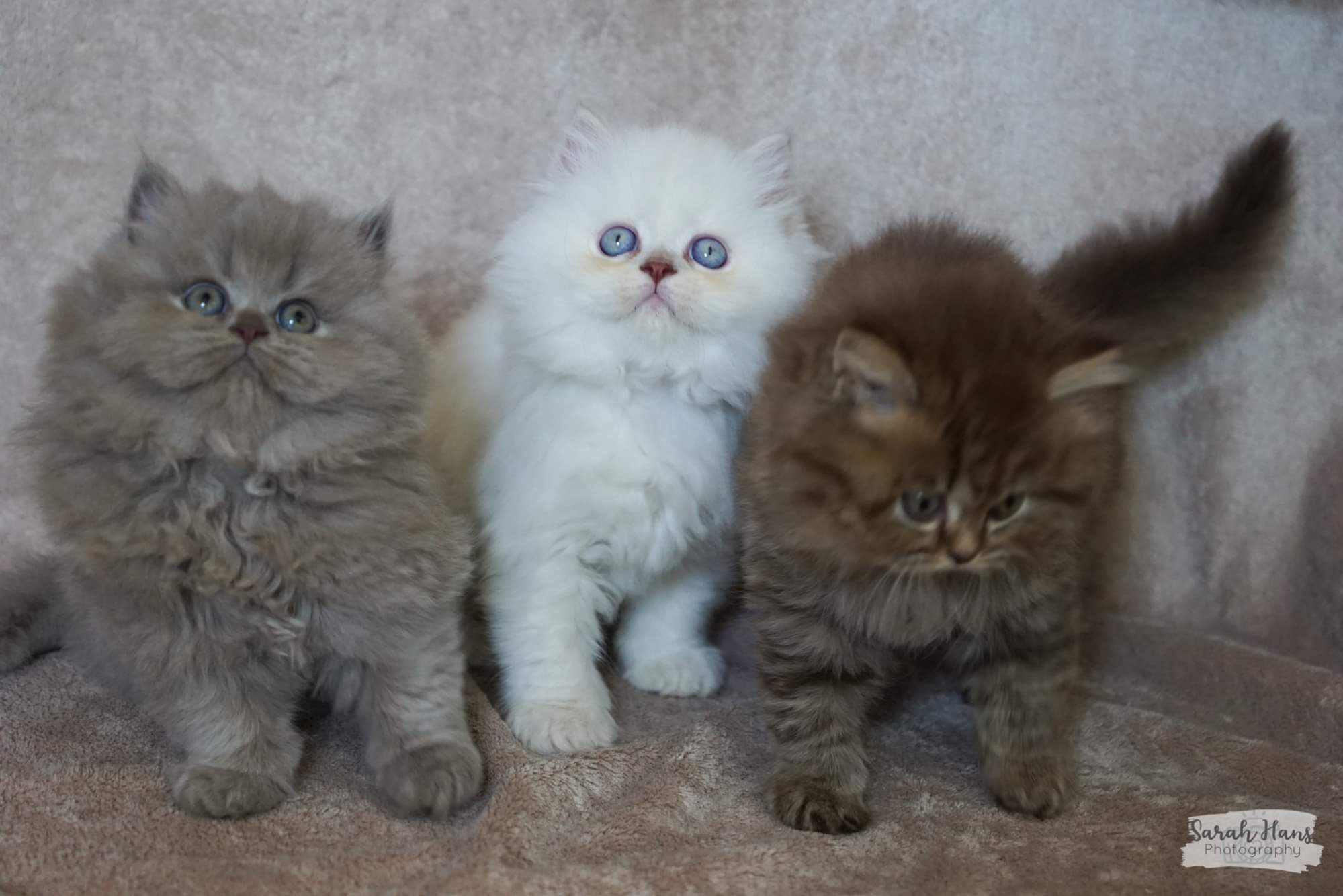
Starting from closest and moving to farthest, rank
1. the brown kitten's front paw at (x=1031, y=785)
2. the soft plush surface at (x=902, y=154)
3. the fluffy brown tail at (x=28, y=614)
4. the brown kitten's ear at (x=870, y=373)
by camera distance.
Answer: the brown kitten's ear at (x=870, y=373)
the brown kitten's front paw at (x=1031, y=785)
the fluffy brown tail at (x=28, y=614)
the soft plush surface at (x=902, y=154)

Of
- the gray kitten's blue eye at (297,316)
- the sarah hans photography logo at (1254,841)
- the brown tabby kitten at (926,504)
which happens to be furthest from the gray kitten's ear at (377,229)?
the sarah hans photography logo at (1254,841)

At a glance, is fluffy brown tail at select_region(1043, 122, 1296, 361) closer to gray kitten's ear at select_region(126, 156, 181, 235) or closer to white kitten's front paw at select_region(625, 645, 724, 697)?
white kitten's front paw at select_region(625, 645, 724, 697)

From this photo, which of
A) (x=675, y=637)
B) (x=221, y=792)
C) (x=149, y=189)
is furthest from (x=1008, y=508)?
(x=149, y=189)

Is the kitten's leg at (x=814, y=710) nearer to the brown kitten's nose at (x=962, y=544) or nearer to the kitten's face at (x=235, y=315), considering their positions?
the brown kitten's nose at (x=962, y=544)

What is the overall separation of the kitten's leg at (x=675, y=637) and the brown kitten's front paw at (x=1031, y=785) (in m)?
0.53

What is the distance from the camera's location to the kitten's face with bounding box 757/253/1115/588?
1.23 m

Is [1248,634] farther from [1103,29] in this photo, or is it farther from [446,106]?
[446,106]

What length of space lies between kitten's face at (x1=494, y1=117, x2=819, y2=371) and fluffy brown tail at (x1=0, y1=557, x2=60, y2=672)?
0.87 metres

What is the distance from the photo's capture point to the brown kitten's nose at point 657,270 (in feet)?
5.10

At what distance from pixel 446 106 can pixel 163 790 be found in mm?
1315

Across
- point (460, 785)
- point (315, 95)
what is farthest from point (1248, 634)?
point (315, 95)

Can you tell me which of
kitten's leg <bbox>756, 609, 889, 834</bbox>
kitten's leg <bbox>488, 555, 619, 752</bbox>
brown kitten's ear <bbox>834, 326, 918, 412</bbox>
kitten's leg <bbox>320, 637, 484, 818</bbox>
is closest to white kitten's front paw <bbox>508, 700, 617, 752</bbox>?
kitten's leg <bbox>488, 555, 619, 752</bbox>

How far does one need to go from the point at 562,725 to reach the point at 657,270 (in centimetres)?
65

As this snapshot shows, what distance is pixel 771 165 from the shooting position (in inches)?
69.8
